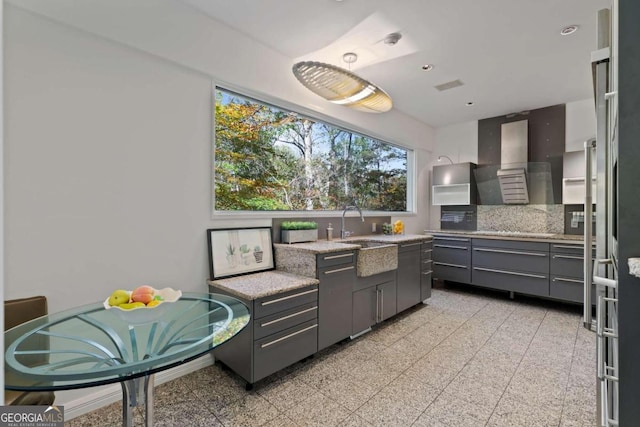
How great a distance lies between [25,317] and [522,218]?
560 cm

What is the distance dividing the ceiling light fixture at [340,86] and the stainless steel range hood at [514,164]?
277cm

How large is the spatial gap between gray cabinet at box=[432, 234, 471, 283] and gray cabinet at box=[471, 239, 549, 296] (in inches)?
4.1

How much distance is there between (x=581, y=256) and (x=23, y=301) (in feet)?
16.9

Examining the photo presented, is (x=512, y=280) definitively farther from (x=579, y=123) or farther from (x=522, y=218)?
(x=579, y=123)

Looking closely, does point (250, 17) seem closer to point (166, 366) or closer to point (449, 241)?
point (166, 366)

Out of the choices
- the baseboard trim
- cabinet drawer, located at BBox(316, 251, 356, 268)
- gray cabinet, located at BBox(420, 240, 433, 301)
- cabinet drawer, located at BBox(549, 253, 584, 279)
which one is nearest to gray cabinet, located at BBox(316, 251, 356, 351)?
cabinet drawer, located at BBox(316, 251, 356, 268)

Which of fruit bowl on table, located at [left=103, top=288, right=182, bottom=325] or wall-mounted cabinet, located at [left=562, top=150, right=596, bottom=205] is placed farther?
wall-mounted cabinet, located at [left=562, top=150, right=596, bottom=205]

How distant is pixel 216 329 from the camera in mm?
1405

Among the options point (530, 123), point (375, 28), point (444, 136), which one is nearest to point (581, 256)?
point (530, 123)

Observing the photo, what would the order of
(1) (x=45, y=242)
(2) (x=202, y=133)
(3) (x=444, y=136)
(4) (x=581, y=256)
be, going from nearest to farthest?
(1) (x=45, y=242) < (2) (x=202, y=133) < (4) (x=581, y=256) < (3) (x=444, y=136)

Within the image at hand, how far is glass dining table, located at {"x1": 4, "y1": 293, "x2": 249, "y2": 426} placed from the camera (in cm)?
101

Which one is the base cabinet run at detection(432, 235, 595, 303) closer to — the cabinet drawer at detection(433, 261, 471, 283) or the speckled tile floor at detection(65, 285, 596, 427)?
the cabinet drawer at detection(433, 261, 471, 283)

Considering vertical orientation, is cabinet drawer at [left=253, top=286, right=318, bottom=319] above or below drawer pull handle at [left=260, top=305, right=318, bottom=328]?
above

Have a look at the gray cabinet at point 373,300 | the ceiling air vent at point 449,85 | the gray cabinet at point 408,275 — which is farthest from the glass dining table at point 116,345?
the ceiling air vent at point 449,85
